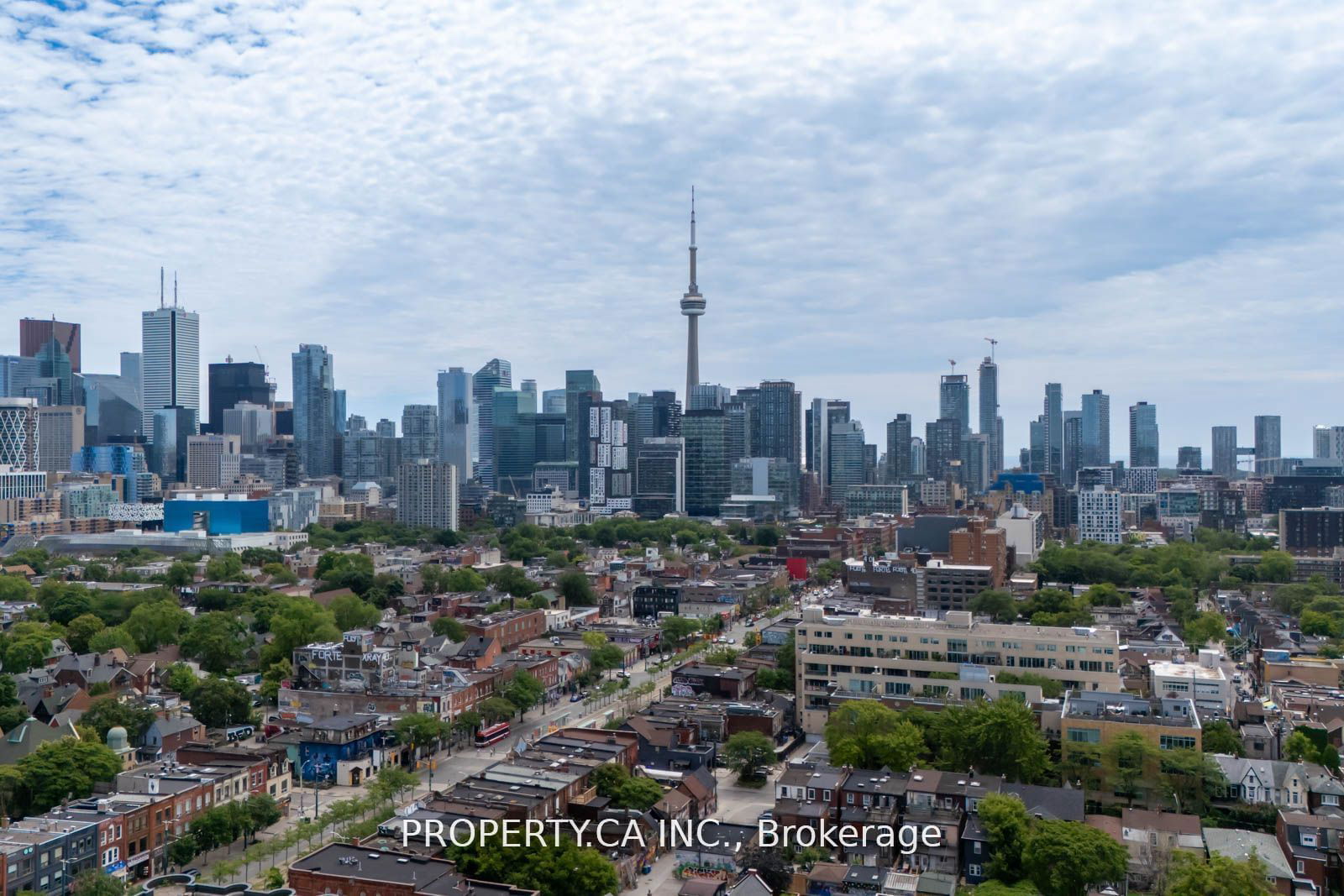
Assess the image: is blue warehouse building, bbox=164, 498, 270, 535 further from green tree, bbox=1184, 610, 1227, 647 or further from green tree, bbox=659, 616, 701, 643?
green tree, bbox=1184, 610, 1227, 647

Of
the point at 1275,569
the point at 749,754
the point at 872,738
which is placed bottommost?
the point at 749,754

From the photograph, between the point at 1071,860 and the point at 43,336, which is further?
the point at 43,336

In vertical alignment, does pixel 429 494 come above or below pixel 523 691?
above

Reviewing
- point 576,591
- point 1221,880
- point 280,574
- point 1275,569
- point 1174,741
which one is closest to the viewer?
point 1221,880

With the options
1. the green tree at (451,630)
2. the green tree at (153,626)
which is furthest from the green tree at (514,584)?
the green tree at (153,626)

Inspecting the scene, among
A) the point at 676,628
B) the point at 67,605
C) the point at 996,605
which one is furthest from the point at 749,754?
the point at 67,605

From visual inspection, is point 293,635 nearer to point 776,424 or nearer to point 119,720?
point 119,720
